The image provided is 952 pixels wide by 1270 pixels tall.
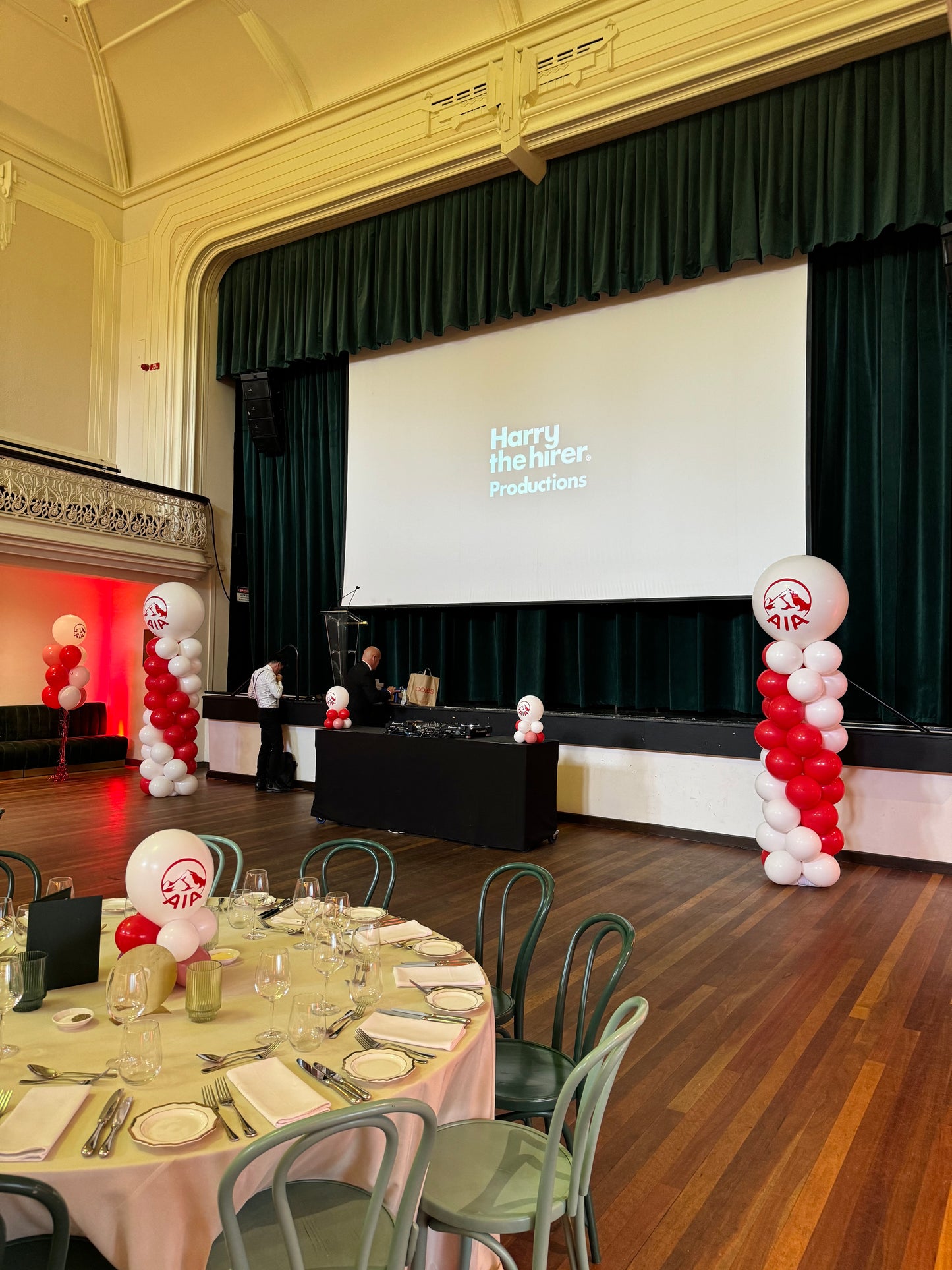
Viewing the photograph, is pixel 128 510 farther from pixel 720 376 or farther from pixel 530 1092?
pixel 530 1092

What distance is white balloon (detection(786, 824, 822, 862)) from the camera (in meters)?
5.52

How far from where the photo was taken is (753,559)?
7.18m

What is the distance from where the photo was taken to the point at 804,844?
5520 millimetres

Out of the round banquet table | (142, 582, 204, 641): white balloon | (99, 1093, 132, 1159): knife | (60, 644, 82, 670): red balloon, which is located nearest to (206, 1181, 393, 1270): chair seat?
the round banquet table

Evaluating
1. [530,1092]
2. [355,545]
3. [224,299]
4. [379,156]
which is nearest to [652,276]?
[379,156]

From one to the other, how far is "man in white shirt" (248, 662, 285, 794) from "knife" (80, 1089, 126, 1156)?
7.60 m

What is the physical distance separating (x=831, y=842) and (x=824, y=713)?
87cm

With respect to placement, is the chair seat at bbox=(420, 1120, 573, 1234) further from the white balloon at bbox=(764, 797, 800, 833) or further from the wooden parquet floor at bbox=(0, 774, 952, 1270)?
the white balloon at bbox=(764, 797, 800, 833)

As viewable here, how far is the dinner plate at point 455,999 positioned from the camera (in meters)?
1.97

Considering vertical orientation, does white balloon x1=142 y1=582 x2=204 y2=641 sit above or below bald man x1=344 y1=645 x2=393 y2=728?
above

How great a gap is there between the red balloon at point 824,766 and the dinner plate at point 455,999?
166 inches

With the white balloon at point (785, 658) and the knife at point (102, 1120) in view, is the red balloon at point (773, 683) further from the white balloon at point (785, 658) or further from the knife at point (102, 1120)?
the knife at point (102, 1120)

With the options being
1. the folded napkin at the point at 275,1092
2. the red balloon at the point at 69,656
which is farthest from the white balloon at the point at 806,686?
the red balloon at the point at 69,656

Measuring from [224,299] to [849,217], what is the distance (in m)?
7.87
